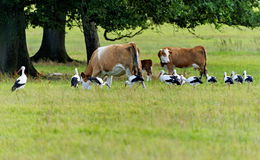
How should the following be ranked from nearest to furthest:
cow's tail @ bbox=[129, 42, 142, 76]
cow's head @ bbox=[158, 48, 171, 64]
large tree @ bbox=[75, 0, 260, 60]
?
1. cow's tail @ bbox=[129, 42, 142, 76]
2. large tree @ bbox=[75, 0, 260, 60]
3. cow's head @ bbox=[158, 48, 171, 64]

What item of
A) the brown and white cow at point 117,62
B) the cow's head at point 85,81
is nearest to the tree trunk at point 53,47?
the brown and white cow at point 117,62

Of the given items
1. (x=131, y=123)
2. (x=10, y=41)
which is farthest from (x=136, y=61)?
(x=131, y=123)

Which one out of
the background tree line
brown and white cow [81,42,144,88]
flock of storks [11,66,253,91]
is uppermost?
the background tree line

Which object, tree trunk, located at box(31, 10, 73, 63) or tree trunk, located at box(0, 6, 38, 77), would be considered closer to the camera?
tree trunk, located at box(0, 6, 38, 77)

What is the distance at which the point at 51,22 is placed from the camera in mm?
27859

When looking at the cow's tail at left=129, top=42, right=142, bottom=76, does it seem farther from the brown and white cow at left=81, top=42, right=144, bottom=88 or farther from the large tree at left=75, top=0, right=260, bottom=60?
the large tree at left=75, top=0, right=260, bottom=60

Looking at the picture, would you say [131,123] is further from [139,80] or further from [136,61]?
[136,61]

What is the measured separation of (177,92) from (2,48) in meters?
9.30

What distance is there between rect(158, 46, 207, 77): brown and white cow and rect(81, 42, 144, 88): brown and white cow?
6.16 m

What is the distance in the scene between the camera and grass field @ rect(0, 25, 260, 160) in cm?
970

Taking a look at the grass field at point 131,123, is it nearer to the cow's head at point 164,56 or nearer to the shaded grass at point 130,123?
the shaded grass at point 130,123

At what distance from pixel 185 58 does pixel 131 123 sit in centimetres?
1465

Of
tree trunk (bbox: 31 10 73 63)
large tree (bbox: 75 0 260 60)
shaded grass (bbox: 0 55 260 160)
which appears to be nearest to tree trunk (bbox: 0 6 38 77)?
large tree (bbox: 75 0 260 60)

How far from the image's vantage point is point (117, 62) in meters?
20.2
